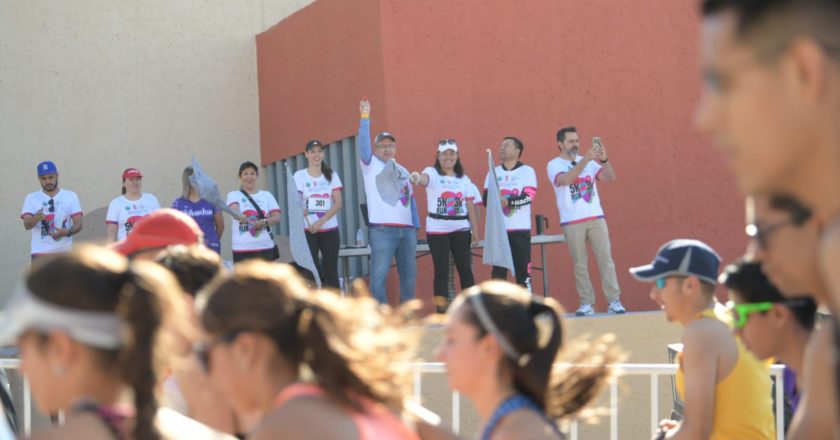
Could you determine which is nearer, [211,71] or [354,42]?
[354,42]

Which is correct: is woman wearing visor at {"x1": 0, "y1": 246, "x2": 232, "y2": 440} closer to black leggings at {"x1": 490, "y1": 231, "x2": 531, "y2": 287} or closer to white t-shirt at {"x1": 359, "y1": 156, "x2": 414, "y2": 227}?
white t-shirt at {"x1": 359, "y1": 156, "x2": 414, "y2": 227}

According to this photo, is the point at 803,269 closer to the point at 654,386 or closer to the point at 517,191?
the point at 654,386

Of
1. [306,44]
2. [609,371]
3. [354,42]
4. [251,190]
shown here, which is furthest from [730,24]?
[306,44]

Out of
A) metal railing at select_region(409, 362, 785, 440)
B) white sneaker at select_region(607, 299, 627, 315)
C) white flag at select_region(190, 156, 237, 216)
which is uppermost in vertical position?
white flag at select_region(190, 156, 237, 216)

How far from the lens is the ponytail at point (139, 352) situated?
7.88 ft

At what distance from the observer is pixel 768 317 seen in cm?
373

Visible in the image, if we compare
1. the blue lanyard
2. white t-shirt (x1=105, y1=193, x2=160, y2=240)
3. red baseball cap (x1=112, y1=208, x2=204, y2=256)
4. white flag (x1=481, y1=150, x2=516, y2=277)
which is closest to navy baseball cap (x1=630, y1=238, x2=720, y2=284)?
the blue lanyard

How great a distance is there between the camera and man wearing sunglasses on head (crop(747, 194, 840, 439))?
2227 mm

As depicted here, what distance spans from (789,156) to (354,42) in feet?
43.8

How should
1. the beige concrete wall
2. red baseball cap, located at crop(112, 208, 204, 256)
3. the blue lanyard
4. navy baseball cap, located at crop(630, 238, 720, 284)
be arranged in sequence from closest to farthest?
the blue lanyard → red baseball cap, located at crop(112, 208, 204, 256) → navy baseball cap, located at crop(630, 238, 720, 284) → the beige concrete wall

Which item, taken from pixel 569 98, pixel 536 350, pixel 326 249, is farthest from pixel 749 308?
pixel 569 98

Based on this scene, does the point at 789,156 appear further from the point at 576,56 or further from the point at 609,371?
the point at 576,56

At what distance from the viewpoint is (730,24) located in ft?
5.32

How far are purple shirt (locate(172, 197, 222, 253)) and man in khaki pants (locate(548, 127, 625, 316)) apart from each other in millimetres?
3202
